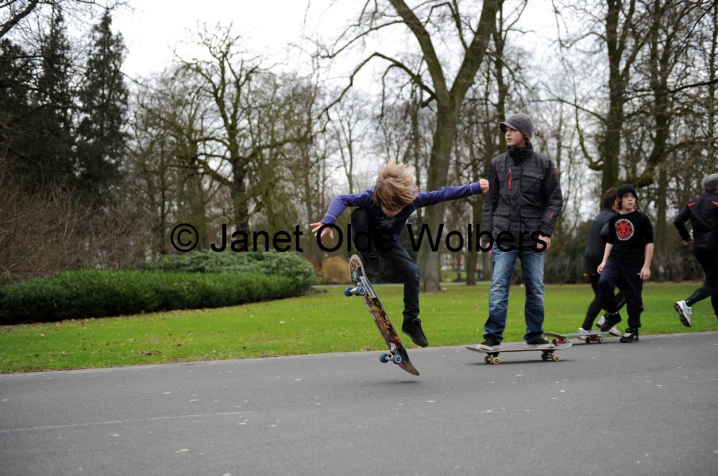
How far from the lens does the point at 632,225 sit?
34.0 ft

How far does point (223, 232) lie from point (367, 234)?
25635 mm

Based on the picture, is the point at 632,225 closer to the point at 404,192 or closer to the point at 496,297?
the point at 496,297

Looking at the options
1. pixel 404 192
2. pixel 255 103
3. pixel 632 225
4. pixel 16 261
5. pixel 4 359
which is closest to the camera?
pixel 404 192

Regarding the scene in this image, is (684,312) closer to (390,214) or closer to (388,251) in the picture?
(388,251)

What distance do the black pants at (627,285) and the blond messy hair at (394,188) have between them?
4.70m

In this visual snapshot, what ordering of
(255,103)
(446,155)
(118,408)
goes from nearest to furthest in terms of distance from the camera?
(118,408) < (446,155) < (255,103)

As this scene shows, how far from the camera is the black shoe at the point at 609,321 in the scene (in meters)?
10.8

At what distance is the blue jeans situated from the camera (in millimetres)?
7848

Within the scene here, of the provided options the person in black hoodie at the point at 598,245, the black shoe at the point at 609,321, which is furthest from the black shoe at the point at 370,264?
the black shoe at the point at 609,321

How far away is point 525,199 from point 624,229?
3.35 meters

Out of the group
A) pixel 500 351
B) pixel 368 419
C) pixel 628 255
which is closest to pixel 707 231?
pixel 628 255

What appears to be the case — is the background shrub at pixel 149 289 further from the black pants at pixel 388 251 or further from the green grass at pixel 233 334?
the black pants at pixel 388 251

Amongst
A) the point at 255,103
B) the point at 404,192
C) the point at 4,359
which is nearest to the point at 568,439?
the point at 404,192

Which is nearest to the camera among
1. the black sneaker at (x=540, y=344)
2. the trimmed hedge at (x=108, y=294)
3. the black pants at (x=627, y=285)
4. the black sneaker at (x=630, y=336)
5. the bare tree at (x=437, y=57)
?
the black sneaker at (x=540, y=344)
